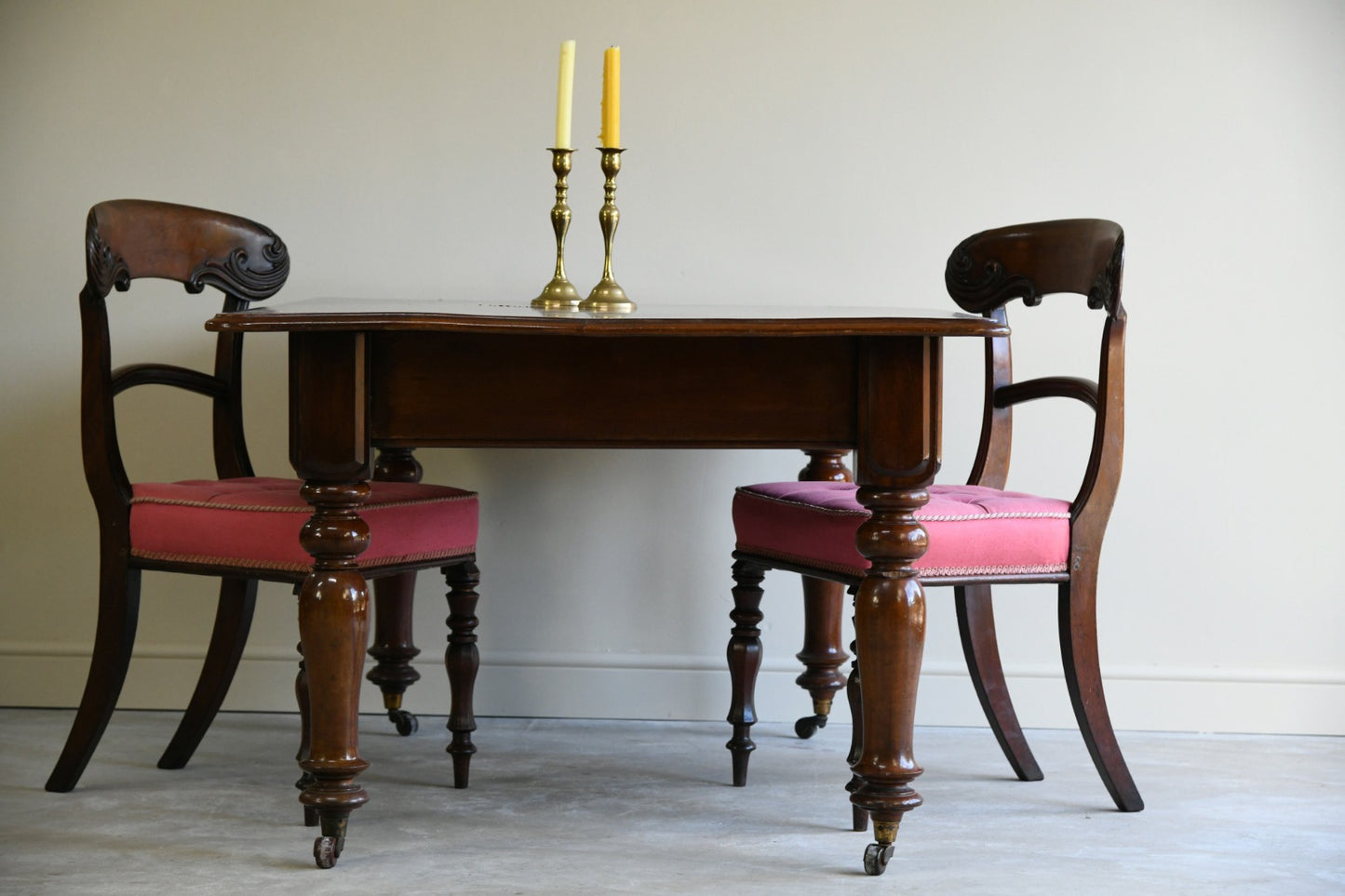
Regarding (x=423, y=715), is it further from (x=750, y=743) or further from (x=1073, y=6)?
(x=1073, y=6)

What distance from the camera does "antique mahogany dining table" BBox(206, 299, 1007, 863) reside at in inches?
75.2

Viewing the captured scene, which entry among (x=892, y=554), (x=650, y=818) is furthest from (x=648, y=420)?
(x=650, y=818)

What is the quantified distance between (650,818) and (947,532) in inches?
27.4

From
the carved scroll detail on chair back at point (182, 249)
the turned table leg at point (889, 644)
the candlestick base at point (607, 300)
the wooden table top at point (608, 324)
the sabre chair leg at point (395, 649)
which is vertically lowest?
the sabre chair leg at point (395, 649)

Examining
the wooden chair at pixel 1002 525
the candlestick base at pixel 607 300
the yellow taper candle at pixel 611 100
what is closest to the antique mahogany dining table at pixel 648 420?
the wooden chair at pixel 1002 525

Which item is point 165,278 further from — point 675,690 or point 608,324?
point 675,690

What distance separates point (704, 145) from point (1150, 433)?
3.91 ft

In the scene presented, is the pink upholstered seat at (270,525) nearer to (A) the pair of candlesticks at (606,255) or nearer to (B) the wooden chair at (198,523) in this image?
(B) the wooden chair at (198,523)

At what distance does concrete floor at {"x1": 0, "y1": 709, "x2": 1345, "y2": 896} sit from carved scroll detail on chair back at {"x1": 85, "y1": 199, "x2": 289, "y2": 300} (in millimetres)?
913

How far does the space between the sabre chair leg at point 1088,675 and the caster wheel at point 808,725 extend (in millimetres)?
692

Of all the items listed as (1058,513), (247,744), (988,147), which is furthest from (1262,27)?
(247,744)

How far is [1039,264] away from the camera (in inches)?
96.7

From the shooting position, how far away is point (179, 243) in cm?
251

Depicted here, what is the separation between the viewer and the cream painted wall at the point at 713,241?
2998mm
